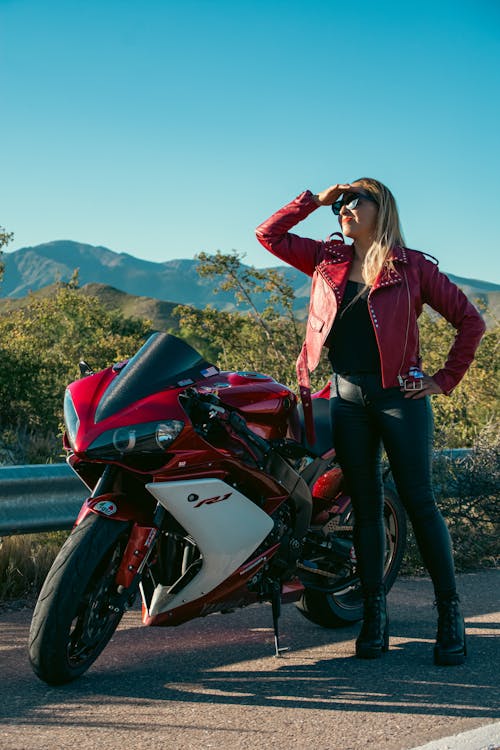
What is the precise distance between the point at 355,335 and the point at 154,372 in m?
1.07

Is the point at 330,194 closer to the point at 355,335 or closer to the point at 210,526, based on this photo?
the point at 355,335

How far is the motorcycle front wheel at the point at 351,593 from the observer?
5031 mm

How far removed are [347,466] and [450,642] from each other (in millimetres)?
946

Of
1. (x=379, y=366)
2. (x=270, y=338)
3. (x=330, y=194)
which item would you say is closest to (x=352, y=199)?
(x=330, y=194)

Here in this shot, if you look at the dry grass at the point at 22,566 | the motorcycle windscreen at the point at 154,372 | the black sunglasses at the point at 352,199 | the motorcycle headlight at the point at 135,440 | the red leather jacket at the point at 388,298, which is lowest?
the dry grass at the point at 22,566

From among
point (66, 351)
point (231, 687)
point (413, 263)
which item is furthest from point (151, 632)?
point (66, 351)

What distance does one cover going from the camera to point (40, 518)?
17.9 feet

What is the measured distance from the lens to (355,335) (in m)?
4.59

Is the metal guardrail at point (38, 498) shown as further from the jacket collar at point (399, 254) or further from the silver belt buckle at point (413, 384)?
the jacket collar at point (399, 254)

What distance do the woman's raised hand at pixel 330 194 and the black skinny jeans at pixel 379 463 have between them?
0.86 meters

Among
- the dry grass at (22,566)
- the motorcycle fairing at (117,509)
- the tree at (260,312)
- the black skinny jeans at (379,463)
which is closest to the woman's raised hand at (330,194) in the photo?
the black skinny jeans at (379,463)

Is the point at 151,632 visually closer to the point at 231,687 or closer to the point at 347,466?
the point at 231,687

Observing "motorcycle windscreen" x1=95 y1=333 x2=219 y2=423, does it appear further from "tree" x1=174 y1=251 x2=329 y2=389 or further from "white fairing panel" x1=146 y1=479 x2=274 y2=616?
"tree" x1=174 y1=251 x2=329 y2=389

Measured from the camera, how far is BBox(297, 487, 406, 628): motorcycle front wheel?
16.5ft
